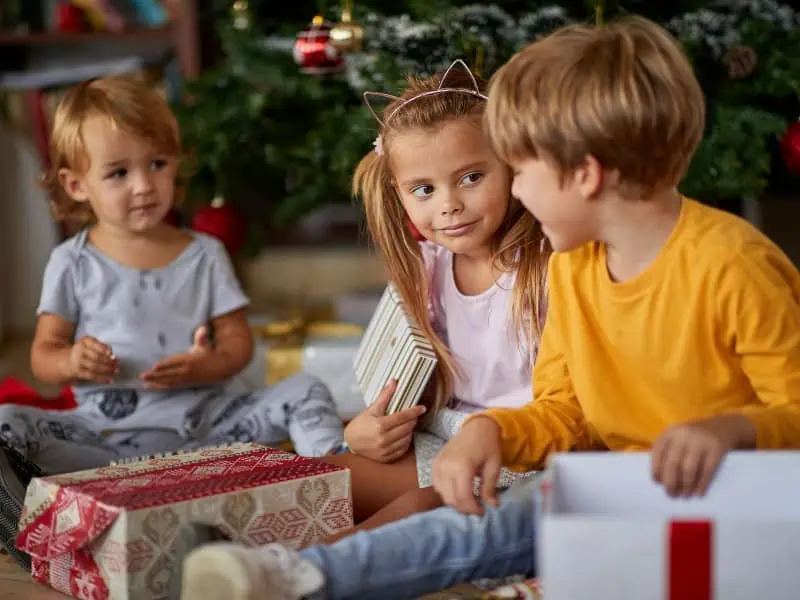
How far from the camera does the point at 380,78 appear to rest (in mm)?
2021

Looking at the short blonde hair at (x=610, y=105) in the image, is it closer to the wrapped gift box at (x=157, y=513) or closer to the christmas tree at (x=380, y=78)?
the wrapped gift box at (x=157, y=513)

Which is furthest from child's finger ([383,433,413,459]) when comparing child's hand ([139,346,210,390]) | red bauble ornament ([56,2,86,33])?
red bauble ornament ([56,2,86,33])

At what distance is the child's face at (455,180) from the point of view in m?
1.38

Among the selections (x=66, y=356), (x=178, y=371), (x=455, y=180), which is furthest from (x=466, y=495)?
(x=66, y=356)

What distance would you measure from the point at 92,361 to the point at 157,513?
0.51 metres

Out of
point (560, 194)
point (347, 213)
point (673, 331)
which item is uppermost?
point (560, 194)

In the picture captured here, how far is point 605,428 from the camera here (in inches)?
48.0

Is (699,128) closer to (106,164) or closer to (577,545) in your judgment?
(577,545)

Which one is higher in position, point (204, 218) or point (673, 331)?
point (673, 331)

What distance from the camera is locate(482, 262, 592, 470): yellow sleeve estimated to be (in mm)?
1199

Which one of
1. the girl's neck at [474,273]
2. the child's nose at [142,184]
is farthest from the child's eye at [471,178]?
the child's nose at [142,184]

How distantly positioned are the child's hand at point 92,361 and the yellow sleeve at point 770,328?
900 millimetres

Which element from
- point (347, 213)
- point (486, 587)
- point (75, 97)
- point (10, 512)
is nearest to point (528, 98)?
point (486, 587)

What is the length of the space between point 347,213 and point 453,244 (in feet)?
6.09
